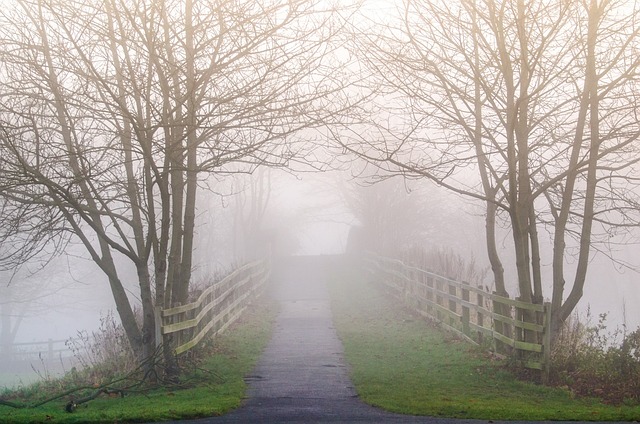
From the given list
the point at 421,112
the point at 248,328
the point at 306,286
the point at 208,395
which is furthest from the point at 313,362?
the point at 306,286

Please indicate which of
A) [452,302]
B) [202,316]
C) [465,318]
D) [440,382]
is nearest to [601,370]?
[440,382]

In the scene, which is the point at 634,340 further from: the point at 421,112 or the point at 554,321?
the point at 421,112

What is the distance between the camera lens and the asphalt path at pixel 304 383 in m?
9.68

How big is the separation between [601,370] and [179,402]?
6.19m

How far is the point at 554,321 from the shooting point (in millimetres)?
14062

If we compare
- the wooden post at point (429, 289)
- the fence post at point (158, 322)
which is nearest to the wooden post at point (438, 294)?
the wooden post at point (429, 289)

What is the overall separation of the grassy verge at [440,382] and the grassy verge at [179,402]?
190 cm

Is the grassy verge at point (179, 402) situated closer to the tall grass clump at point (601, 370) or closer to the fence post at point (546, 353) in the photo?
the fence post at point (546, 353)

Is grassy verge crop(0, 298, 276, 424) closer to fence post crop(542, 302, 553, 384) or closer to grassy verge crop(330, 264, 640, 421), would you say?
grassy verge crop(330, 264, 640, 421)

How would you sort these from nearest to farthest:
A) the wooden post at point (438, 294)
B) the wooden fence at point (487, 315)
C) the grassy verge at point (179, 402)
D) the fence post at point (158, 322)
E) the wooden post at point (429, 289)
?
the grassy verge at point (179, 402) < the wooden fence at point (487, 315) < the fence post at point (158, 322) < the wooden post at point (438, 294) < the wooden post at point (429, 289)

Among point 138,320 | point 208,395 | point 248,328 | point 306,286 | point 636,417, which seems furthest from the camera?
point 306,286

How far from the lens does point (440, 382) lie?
41.7 ft

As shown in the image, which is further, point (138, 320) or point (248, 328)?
point (248, 328)

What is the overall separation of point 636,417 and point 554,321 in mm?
4181
